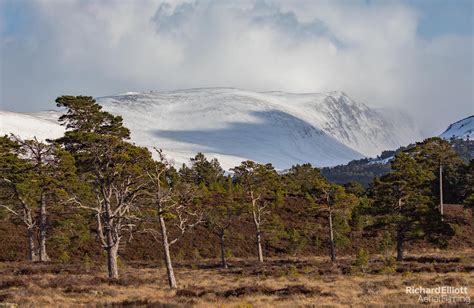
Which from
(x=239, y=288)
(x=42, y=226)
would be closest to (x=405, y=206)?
(x=239, y=288)

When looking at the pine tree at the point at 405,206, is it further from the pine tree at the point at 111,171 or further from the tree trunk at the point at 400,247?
the pine tree at the point at 111,171

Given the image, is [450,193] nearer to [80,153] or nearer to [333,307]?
[80,153]

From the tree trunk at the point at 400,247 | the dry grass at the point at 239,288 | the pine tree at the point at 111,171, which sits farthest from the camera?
the tree trunk at the point at 400,247

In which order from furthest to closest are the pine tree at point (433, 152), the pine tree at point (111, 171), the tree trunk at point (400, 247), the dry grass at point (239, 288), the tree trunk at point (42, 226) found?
the pine tree at point (433, 152) < the tree trunk at point (400, 247) < the tree trunk at point (42, 226) < the pine tree at point (111, 171) < the dry grass at point (239, 288)

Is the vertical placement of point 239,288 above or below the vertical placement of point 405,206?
below

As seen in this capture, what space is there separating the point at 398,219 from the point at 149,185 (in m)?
23.8

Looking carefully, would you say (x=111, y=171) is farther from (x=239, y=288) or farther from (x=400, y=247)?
(x=400, y=247)

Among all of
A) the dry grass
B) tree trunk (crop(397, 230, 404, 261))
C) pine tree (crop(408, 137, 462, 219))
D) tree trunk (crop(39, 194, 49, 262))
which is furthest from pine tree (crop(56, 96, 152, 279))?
pine tree (crop(408, 137, 462, 219))

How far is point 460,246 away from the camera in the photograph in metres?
69.3

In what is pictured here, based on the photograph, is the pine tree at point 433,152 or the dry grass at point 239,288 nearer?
the dry grass at point 239,288

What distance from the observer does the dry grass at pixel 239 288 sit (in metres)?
24.7

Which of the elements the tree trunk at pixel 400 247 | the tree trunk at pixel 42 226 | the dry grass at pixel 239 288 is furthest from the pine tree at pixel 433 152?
the tree trunk at pixel 42 226

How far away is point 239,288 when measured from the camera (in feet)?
96.0

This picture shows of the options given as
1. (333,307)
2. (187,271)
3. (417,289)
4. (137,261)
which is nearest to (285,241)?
(137,261)
